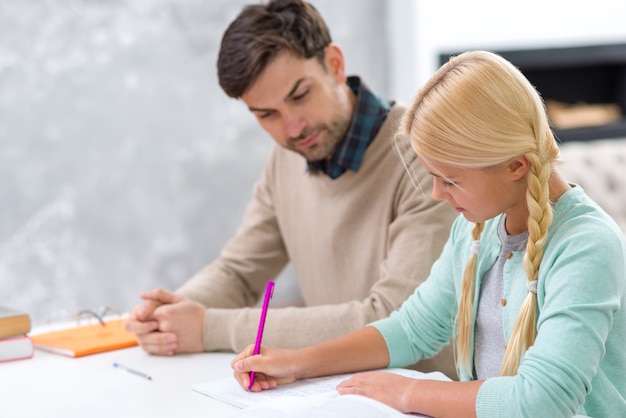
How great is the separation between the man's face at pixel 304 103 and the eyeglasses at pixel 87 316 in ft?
1.71

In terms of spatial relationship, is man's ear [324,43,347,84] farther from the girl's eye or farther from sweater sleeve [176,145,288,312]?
sweater sleeve [176,145,288,312]

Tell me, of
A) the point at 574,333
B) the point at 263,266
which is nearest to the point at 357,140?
the point at 263,266

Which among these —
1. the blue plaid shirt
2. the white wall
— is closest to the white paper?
the blue plaid shirt

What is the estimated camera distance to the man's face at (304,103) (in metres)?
1.84

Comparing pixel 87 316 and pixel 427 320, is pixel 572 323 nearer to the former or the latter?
pixel 427 320

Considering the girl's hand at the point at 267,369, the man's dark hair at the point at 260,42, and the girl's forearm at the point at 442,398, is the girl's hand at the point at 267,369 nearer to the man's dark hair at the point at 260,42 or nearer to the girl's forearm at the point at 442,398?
the girl's forearm at the point at 442,398

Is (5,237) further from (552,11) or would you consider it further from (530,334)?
(552,11)

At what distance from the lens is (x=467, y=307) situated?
1349mm

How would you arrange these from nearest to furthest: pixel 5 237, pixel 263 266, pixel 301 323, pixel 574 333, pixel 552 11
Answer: pixel 574 333 < pixel 301 323 < pixel 263 266 < pixel 5 237 < pixel 552 11

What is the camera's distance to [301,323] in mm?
1649

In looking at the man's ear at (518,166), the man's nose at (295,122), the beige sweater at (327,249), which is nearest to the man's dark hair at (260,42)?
the man's nose at (295,122)

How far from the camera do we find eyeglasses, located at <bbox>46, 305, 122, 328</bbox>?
184cm

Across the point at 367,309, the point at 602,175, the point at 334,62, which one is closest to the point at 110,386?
the point at 367,309

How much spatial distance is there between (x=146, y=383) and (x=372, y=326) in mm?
389
